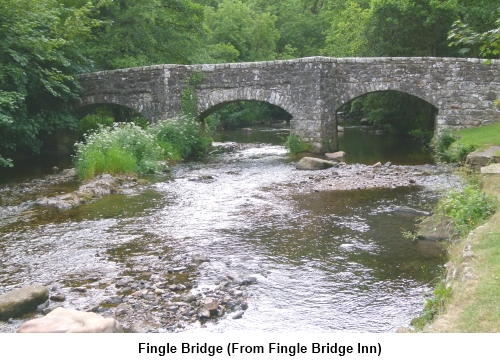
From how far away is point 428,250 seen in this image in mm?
7441

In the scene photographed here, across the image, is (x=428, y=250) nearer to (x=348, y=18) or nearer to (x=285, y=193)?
(x=285, y=193)

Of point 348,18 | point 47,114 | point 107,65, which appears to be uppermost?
point 348,18

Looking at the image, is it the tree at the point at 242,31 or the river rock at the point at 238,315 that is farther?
the tree at the point at 242,31

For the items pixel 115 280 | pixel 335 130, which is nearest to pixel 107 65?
pixel 335 130

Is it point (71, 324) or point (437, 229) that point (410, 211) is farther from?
point (71, 324)

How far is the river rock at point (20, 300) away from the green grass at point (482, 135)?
11.1m

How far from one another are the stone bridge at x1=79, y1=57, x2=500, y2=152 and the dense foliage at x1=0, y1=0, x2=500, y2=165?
1462mm

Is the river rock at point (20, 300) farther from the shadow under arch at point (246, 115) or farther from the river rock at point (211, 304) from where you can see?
the shadow under arch at point (246, 115)

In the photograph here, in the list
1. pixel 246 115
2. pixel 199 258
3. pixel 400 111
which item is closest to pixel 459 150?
pixel 199 258

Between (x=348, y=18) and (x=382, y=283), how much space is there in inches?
934

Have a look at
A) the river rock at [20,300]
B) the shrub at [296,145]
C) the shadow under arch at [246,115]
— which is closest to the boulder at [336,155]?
the shrub at [296,145]

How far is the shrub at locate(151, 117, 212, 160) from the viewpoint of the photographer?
57.5 ft

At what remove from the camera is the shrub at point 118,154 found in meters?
14.2

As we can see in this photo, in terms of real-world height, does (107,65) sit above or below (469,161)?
above
